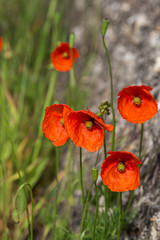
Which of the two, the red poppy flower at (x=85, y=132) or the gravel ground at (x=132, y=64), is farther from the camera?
the gravel ground at (x=132, y=64)

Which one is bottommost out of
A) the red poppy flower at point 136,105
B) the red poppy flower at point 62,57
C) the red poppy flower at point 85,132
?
the red poppy flower at point 85,132

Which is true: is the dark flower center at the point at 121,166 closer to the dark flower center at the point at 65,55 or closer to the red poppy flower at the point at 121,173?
the red poppy flower at the point at 121,173

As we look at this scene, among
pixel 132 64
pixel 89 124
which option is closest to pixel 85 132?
pixel 89 124

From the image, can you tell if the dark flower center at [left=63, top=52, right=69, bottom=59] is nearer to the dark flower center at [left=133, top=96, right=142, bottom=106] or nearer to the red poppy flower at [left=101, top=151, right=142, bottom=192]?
the dark flower center at [left=133, top=96, right=142, bottom=106]

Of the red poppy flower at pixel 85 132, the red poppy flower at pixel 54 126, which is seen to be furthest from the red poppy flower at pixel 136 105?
the red poppy flower at pixel 54 126

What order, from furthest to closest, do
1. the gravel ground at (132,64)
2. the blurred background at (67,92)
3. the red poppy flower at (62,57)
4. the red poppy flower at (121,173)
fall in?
1. the red poppy flower at (62,57)
2. the blurred background at (67,92)
3. the gravel ground at (132,64)
4. the red poppy flower at (121,173)

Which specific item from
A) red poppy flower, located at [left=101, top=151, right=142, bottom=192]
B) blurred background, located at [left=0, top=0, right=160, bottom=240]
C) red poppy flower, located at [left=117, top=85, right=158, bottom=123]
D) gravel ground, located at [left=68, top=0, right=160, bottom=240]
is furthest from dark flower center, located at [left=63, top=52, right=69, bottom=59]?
red poppy flower, located at [left=101, top=151, right=142, bottom=192]
